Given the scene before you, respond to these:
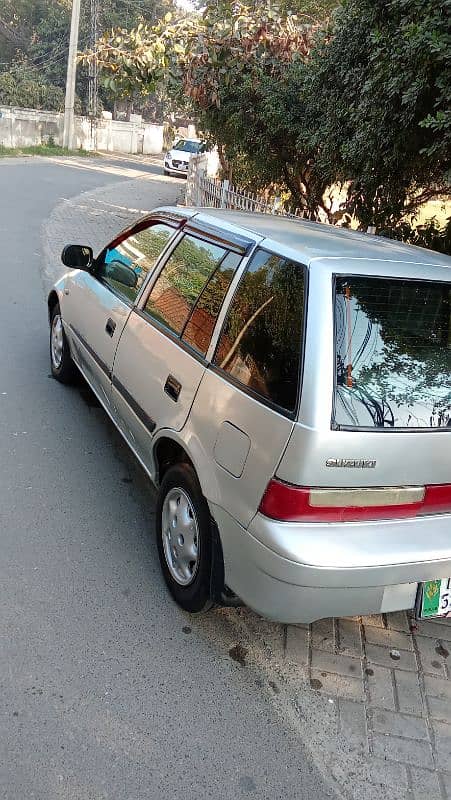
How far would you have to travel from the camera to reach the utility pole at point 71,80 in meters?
33.5

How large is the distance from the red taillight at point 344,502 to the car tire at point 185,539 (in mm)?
474

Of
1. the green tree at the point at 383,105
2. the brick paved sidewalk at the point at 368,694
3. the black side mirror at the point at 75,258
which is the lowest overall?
the brick paved sidewalk at the point at 368,694

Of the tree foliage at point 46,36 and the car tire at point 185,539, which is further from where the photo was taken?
the tree foliage at point 46,36

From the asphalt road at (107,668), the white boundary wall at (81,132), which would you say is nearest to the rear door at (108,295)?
the asphalt road at (107,668)

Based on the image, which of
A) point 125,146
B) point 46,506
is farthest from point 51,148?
point 46,506

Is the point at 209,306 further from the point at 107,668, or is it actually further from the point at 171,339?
the point at 107,668

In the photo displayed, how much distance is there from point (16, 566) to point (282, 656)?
135 cm

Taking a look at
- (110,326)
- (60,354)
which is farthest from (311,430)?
(60,354)

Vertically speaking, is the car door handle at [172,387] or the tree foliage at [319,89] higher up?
the tree foliage at [319,89]

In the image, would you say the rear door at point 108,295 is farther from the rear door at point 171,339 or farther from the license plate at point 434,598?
the license plate at point 434,598

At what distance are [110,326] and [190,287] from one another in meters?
0.99

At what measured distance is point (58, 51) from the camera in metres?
47.7

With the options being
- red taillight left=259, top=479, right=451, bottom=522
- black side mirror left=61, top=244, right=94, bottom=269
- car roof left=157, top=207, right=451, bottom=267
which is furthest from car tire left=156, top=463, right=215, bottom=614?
black side mirror left=61, top=244, right=94, bottom=269

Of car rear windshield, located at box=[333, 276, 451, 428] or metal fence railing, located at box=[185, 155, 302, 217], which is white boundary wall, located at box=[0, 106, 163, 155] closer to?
metal fence railing, located at box=[185, 155, 302, 217]
